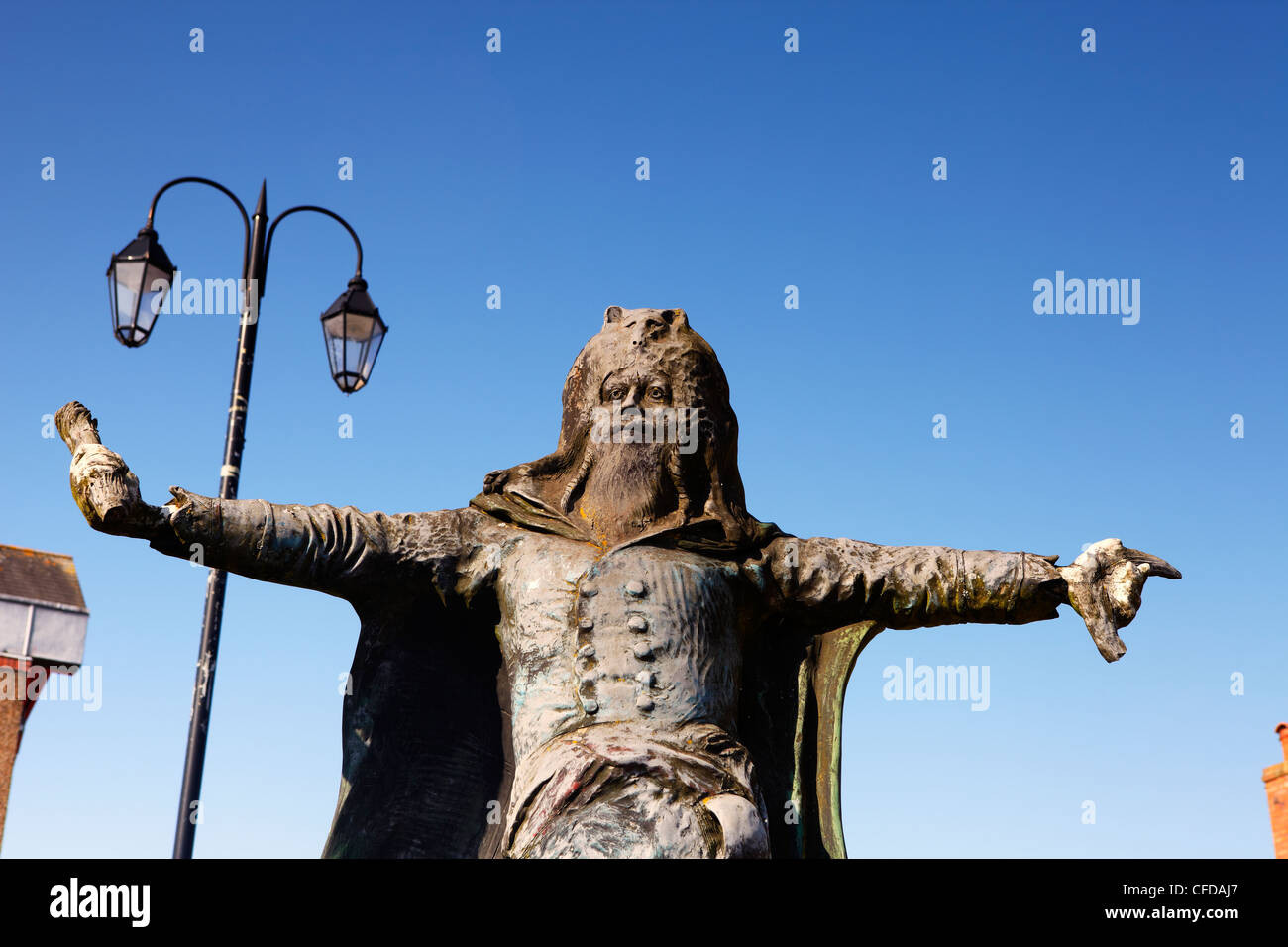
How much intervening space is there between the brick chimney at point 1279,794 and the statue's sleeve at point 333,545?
12249 mm

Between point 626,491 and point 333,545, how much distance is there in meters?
1.06

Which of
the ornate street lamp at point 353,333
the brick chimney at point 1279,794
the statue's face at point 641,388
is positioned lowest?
the brick chimney at point 1279,794

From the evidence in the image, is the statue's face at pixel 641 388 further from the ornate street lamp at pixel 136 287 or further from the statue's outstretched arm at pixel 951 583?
the ornate street lamp at pixel 136 287

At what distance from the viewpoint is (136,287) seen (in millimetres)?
8695

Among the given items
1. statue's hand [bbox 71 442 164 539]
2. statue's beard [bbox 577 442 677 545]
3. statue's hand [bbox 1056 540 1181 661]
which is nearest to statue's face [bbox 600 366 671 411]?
statue's beard [bbox 577 442 677 545]

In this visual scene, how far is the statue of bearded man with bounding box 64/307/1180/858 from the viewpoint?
4.76 meters

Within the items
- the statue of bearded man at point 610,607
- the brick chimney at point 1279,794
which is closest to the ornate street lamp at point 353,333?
the statue of bearded man at point 610,607

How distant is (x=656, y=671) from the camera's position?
190 inches

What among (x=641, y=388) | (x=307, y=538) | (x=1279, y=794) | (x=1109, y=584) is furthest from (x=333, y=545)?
(x=1279, y=794)

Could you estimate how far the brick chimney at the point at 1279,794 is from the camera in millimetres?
14734

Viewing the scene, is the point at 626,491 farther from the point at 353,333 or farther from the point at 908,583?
the point at 353,333
